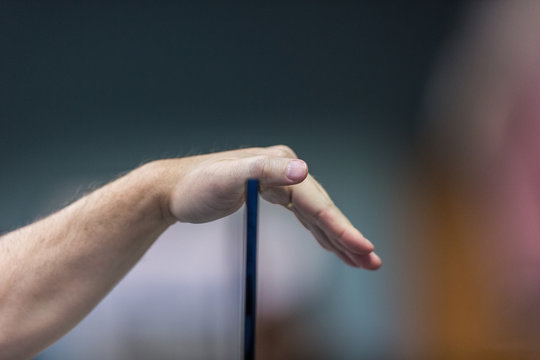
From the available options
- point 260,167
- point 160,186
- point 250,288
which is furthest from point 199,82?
point 250,288

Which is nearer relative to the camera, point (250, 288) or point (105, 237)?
point (250, 288)

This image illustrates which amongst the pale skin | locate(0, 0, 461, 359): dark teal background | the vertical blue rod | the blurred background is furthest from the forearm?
locate(0, 0, 461, 359): dark teal background

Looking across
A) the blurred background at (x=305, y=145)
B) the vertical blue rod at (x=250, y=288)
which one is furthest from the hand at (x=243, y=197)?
the blurred background at (x=305, y=145)

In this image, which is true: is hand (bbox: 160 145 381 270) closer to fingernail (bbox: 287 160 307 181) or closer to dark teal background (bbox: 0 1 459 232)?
fingernail (bbox: 287 160 307 181)

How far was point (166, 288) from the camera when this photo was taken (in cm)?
133

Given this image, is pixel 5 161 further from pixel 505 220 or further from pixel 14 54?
pixel 505 220

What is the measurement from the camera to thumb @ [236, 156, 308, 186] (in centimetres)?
39

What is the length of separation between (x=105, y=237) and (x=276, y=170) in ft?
0.84

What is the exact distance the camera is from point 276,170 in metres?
0.40

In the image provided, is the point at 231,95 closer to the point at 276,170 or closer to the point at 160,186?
the point at 160,186

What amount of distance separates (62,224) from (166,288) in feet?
2.65

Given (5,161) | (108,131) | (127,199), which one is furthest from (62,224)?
(5,161)

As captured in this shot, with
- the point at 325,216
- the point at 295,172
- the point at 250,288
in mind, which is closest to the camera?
the point at 250,288

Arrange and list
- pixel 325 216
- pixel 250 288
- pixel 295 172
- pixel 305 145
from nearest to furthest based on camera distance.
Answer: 1. pixel 250 288
2. pixel 295 172
3. pixel 325 216
4. pixel 305 145
